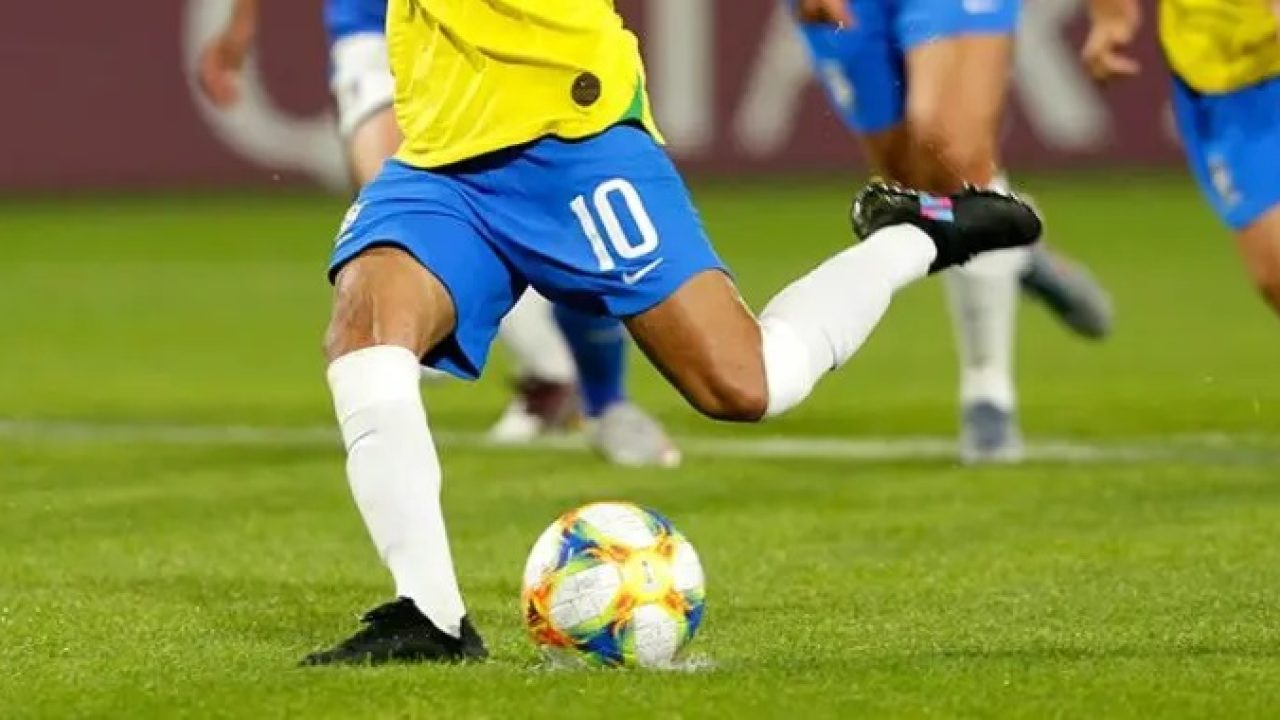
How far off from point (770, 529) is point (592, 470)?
148cm

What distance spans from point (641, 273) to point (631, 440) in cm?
346

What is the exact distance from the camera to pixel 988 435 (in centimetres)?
926

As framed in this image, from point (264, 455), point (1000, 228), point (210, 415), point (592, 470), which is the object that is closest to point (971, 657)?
point (1000, 228)

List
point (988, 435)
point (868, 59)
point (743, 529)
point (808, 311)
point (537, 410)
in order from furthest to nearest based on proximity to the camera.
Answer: point (537, 410), point (988, 435), point (868, 59), point (743, 529), point (808, 311)

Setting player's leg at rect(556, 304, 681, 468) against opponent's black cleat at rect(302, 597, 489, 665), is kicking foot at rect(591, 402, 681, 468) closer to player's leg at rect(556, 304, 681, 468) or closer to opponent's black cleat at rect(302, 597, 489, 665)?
player's leg at rect(556, 304, 681, 468)

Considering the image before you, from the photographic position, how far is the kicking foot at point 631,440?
9344 millimetres

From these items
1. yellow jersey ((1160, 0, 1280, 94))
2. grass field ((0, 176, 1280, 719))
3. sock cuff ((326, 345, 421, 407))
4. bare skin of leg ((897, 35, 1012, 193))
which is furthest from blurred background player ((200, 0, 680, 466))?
sock cuff ((326, 345, 421, 407))

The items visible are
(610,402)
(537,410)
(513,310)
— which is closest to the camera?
(610,402)

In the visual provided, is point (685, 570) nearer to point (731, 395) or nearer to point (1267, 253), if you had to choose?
point (731, 395)

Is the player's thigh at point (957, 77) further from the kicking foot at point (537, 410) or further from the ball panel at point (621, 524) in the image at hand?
the ball panel at point (621, 524)

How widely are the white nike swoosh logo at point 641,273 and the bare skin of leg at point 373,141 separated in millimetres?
3238

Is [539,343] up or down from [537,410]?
up

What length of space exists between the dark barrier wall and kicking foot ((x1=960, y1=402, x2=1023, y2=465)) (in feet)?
35.5

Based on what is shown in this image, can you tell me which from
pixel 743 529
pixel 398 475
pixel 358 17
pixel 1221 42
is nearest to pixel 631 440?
pixel 358 17
